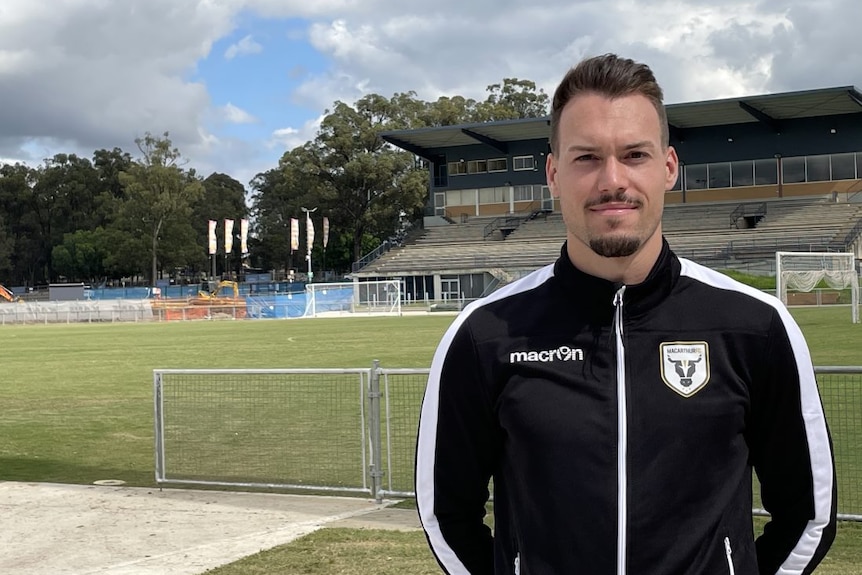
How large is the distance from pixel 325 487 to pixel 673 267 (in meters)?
7.32

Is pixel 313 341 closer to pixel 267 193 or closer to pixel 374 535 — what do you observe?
pixel 374 535

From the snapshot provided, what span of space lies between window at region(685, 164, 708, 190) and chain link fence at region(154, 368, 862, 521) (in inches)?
2432

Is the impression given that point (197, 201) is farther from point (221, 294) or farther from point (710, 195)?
point (710, 195)

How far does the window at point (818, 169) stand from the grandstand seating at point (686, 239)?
1.86 meters

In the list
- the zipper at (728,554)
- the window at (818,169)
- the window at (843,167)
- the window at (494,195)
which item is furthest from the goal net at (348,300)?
the zipper at (728,554)

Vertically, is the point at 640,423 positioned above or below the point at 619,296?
below

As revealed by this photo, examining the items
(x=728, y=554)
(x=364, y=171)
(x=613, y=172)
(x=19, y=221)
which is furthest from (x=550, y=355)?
(x=19, y=221)

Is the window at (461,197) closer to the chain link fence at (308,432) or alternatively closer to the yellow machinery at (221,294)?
the yellow machinery at (221,294)

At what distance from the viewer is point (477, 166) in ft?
269

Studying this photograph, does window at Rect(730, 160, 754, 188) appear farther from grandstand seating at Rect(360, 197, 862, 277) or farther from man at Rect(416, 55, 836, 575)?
man at Rect(416, 55, 836, 575)

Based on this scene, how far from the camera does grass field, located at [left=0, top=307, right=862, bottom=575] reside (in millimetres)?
6879

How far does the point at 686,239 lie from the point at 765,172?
9.11 metres

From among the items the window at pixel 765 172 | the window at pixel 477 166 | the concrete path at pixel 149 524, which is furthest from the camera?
the window at pixel 477 166

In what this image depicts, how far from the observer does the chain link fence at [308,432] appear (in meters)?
9.14
